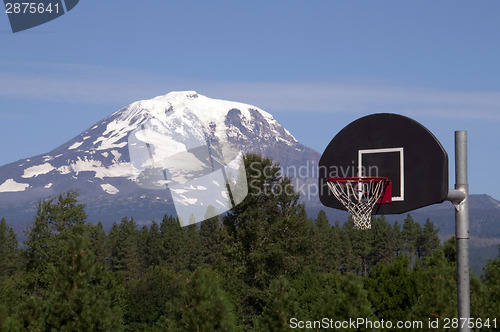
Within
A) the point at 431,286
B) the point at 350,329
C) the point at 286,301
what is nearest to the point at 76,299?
the point at 286,301

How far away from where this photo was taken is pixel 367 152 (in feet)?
57.4

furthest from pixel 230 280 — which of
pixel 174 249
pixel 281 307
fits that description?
pixel 174 249

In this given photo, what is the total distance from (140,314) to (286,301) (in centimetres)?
4702

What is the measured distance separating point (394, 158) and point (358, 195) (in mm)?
2124

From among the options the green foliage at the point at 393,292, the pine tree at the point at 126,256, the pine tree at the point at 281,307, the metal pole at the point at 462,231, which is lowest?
the pine tree at the point at 126,256

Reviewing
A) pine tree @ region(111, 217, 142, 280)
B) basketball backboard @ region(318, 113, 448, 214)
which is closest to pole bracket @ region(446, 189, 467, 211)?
basketball backboard @ region(318, 113, 448, 214)

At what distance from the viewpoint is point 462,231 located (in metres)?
13.8

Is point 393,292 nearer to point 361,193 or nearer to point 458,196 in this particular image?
point 361,193

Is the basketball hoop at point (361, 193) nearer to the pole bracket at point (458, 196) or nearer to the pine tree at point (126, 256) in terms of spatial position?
the pole bracket at point (458, 196)

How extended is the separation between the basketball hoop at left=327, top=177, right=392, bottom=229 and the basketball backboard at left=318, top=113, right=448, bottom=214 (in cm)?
14

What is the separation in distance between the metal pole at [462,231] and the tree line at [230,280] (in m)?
22.0

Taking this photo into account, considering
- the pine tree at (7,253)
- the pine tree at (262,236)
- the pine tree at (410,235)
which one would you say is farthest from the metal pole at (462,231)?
the pine tree at (410,235)

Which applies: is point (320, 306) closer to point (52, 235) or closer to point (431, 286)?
point (431, 286)

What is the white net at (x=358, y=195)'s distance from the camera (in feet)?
59.6
